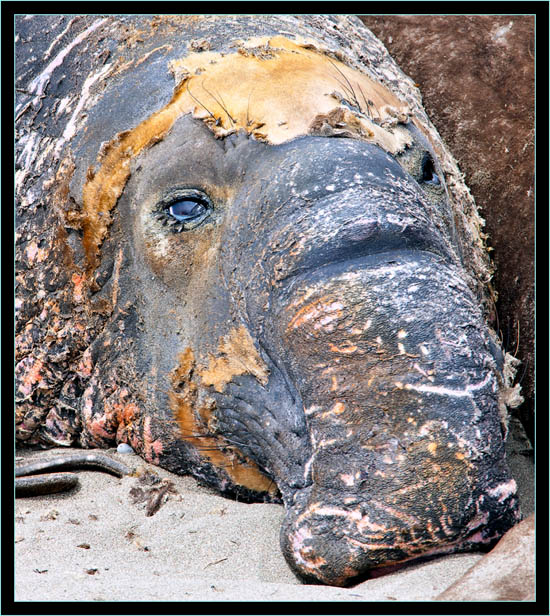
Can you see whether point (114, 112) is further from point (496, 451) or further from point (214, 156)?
point (496, 451)

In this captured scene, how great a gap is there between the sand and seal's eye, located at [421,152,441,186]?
3.72 feet

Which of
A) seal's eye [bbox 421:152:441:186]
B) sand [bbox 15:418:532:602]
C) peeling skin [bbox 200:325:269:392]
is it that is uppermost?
seal's eye [bbox 421:152:441:186]

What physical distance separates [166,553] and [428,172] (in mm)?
1696

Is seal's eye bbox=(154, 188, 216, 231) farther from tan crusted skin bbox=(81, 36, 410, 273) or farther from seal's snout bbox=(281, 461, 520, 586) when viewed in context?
seal's snout bbox=(281, 461, 520, 586)

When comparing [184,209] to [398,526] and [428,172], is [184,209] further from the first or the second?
[398,526]

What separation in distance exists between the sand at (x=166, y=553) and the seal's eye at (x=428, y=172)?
3.72 feet

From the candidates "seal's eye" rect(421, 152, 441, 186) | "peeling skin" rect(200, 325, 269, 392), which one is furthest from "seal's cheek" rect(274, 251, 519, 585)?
"seal's eye" rect(421, 152, 441, 186)

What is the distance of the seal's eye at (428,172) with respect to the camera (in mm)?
3225

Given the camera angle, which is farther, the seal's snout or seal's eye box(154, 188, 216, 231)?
seal's eye box(154, 188, 216, 231)

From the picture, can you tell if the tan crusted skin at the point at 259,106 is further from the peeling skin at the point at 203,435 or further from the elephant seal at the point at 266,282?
the peeling skin at the point at 203,435

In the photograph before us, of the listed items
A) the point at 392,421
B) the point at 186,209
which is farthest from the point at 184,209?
the point at 392,421

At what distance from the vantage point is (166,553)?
2.64 meters

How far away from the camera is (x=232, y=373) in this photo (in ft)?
9.50

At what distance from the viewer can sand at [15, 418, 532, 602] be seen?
2.27 m
